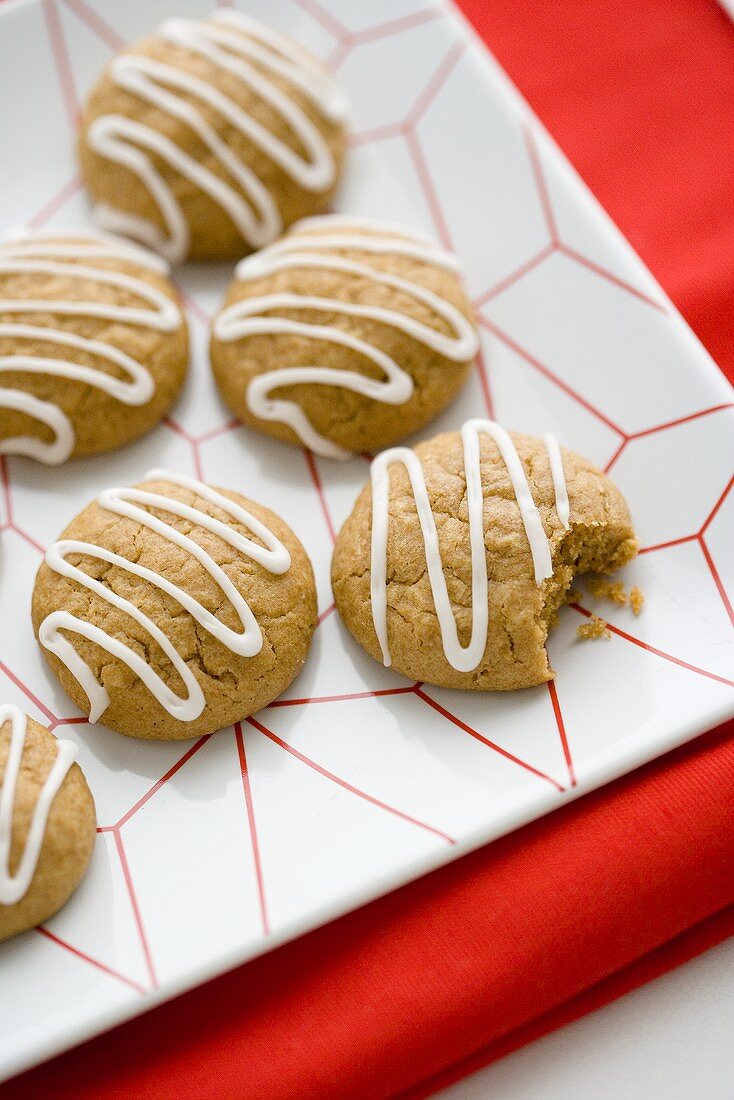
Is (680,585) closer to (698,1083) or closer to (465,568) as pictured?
(465,568)

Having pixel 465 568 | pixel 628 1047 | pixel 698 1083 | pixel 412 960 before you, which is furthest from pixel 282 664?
pixel 698 1083

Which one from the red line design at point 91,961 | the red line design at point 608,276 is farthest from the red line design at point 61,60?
the red line design at point 91,961

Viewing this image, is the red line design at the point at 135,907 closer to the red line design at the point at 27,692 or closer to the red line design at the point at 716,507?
the red line design at the point at 27,692

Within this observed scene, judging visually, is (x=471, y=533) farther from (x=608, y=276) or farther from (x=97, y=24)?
(x=97, y=24)

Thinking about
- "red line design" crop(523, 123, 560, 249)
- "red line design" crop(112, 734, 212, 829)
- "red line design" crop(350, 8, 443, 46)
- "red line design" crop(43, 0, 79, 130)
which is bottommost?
"red line design" crop(112, 734, 212, 829)

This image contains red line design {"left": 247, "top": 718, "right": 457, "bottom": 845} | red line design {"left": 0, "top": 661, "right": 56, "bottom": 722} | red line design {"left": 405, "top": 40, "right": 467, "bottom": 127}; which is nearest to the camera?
red line design {"left": 247, "top": 718, "right": 457, "bottom": 845}

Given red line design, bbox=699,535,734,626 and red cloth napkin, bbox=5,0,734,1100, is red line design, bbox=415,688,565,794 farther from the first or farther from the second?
red line design, bbox=699,535,734,626

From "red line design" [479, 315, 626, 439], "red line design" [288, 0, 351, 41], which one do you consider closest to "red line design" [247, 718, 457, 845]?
"red line design" [479, 315, 626, 439]
